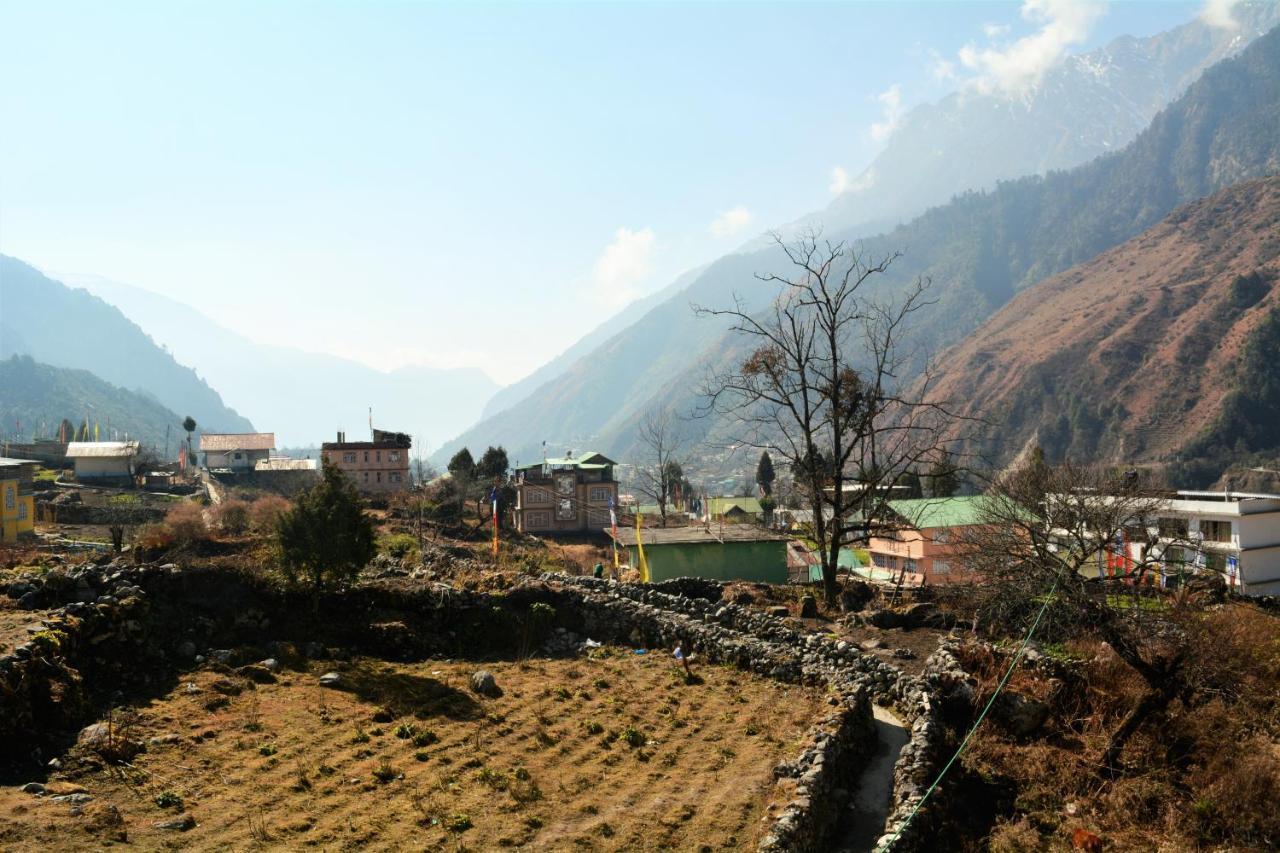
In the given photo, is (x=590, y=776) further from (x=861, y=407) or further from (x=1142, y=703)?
(x=861, y=407)

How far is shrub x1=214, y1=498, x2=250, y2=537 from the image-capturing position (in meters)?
44.6

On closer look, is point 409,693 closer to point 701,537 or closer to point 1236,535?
point 701,537

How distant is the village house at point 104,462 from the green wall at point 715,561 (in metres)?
63.5

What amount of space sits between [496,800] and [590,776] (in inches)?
71.8

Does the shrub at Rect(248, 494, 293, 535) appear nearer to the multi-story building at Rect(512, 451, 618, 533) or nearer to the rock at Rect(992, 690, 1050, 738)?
the multi-story building at Rect(512, 451, 618, 533)

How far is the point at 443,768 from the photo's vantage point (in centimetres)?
1349

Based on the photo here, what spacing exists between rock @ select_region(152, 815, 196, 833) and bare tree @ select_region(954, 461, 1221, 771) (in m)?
15.1

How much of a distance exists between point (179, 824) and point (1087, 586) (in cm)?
2236

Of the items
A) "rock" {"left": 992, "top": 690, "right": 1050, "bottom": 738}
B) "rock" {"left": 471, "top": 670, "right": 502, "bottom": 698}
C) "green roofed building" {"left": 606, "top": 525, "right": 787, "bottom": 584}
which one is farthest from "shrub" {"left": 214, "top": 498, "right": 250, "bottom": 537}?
"rock" {"left": 992, "top": 690, "right": 1050, "bottom": 738}

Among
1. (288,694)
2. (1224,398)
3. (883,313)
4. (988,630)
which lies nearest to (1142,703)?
(988,630)

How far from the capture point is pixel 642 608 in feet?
79.1

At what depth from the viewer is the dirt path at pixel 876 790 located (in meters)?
12.9

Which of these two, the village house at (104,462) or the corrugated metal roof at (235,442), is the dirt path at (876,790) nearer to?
the village house at (104,462)

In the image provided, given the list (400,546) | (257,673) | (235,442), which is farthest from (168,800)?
(235,442)
